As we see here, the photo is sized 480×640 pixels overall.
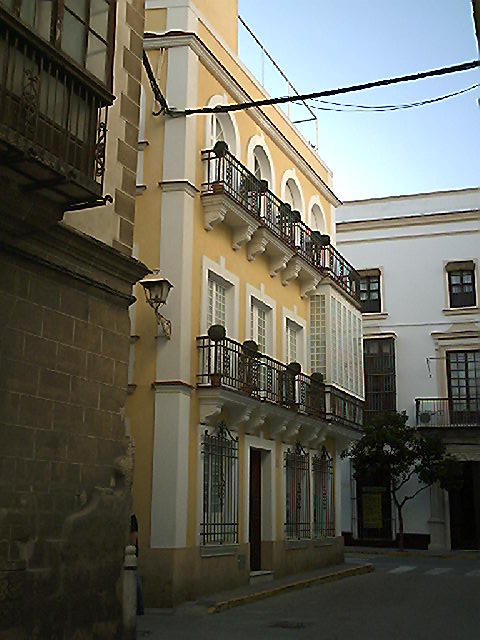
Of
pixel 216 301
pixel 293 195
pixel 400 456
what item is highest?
pixel 293 195

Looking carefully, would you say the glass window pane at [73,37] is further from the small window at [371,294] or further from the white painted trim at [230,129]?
A: the small window at [371,294]

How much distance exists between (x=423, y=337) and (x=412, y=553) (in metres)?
7.88

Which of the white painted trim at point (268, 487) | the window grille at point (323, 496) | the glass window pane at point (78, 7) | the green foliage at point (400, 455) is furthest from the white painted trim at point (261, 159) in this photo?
the green foliage at point (400, 455)

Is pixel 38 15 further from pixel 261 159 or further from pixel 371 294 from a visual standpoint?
pixel 371 294

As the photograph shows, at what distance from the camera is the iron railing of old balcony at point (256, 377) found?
49.0ft

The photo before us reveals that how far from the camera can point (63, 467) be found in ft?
28.3

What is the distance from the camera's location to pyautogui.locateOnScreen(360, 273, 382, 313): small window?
107 feet

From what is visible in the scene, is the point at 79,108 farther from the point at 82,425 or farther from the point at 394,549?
the point at 394,549

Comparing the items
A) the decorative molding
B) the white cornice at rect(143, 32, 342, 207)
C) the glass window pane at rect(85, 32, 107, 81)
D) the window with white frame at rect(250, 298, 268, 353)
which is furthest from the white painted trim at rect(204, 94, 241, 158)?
the glass window pane at rect(85, 32, 107, 81)

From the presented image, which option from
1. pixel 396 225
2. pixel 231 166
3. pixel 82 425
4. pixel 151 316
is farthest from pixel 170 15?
pixel 396 225

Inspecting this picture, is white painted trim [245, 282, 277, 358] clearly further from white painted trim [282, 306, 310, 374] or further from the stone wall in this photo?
the stone wall

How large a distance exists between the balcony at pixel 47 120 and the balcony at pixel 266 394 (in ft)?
21.6

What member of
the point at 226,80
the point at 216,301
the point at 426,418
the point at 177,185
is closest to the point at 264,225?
the point at 216,301

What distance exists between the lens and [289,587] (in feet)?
53.5
